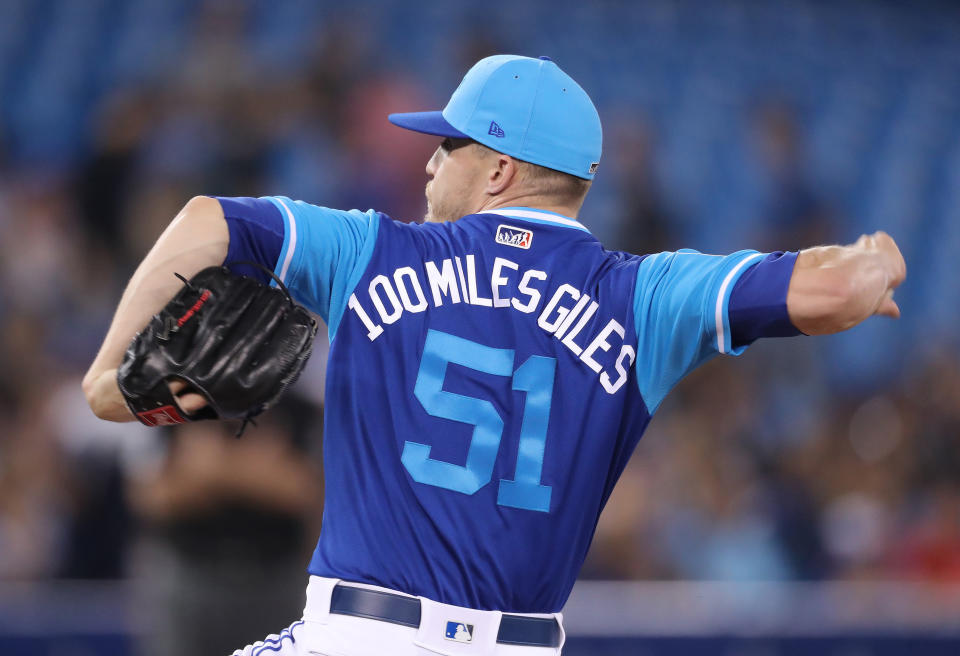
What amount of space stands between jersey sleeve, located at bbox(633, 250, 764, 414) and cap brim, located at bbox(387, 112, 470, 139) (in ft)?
1.87

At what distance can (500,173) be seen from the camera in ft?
10.0

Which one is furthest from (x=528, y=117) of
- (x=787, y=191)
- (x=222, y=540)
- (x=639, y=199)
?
(x=787, y=191)

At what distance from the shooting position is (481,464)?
2766mm

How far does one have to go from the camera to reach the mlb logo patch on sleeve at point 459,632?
2725 mm

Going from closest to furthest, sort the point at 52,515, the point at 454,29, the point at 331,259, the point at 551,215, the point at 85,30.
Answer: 1. the point at 331,259
2. the point at 551,215
3. the point at 52,515
4. the point at 85,30
5. the point at 454,29

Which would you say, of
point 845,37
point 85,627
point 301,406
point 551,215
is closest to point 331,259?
point 551,215

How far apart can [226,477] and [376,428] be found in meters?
2.72

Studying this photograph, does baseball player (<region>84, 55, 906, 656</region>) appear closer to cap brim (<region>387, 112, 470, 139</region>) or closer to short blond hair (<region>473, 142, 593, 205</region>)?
short blond hair (<region>473, 142, 593, 205</region>)

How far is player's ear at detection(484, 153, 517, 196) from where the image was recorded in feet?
10.0

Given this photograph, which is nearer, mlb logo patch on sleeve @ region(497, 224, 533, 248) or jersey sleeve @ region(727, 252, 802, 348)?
jersey sleeve @ region(727, 252, 802, 348)

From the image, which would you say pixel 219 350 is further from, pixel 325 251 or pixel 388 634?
pixel 388 634

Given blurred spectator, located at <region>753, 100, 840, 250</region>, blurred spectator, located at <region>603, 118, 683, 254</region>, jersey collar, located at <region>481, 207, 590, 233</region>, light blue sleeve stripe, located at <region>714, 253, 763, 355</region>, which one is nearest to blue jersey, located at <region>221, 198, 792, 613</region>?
light blue sleeve stripe, located at <region>714, 253, 763, 355</region>

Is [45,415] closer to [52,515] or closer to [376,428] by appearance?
[52,515]

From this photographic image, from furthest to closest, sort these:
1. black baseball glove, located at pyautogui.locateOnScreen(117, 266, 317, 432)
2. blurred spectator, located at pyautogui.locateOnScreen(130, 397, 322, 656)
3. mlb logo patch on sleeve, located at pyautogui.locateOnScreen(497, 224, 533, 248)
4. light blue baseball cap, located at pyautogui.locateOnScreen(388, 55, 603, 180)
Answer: blurred spectator, located at pyautogui.locateOnScreen(130, 397, 322, 656) → light blue baseball cap, located at pyautogui.locateOnScreen(388, 55, 603, 180) → mlb logo patch on sleeve, located at pyautogui.locateOnScreen(497, 224, 533, 248) → black baseball glove, located at pyautogui.locateOnScreen(117, 266, 317, 432)
